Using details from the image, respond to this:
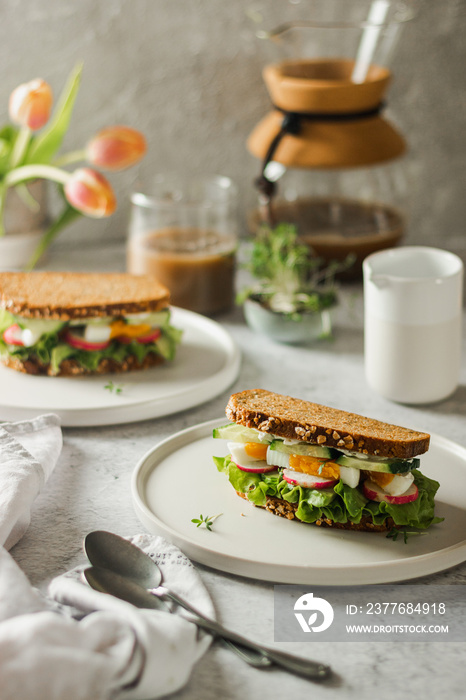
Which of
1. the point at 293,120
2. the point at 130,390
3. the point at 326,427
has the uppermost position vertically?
the point at 293,120

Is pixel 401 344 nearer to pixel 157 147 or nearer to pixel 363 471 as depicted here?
pixel 363 471

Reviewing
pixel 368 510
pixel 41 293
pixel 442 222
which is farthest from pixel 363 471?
pixel 442 222

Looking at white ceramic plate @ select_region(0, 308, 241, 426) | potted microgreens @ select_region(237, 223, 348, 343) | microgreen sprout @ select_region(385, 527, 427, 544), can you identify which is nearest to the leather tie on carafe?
potted microgreens @ select_region(237, 223, 348, 343)

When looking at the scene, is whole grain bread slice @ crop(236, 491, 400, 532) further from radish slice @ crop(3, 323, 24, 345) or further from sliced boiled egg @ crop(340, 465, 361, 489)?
radish slice @ crop(3, 323, 24, 345)

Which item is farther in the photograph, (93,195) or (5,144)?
(5,144)

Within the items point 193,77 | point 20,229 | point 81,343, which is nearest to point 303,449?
point 81,343

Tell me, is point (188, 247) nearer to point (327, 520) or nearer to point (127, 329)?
point (127, 329)
